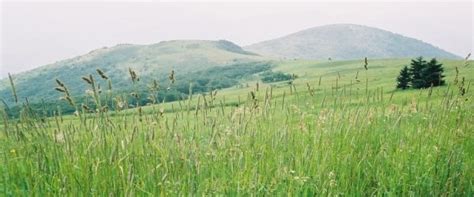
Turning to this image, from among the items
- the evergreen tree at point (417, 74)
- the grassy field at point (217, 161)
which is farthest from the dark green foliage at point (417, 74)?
the grassy field at point (217, 161)

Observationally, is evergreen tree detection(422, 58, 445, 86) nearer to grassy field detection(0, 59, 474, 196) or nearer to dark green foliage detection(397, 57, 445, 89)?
dark green foliage detection(397, 57, 445, 89)

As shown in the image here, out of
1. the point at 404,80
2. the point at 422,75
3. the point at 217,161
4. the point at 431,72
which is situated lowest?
the point at 404,80

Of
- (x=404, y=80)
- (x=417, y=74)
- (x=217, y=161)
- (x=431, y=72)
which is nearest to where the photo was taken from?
(x=217, y=161)

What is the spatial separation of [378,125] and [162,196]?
13.5ft

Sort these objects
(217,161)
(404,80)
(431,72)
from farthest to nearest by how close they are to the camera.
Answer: (404,80)
(431,72)
(217,161)

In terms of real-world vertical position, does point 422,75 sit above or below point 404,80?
above

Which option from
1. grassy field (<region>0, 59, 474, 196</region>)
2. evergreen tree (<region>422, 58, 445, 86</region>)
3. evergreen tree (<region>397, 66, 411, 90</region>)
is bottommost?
evergreen tree (<region>397, 66, 411, 90</region>)

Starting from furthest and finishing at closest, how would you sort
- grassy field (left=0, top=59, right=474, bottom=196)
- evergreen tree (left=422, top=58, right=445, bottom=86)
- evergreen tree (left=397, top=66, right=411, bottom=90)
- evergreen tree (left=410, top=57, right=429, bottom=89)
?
evergreen tree (left=397, top=66, right=411, bottom=90)
evergreen tree (left=410, top=57, right=429, bottom=89)
evergreen tree (left=422, top=58, right=445, bottom=86)
grassy field (left=0, top=59, right=474, bottom=196)

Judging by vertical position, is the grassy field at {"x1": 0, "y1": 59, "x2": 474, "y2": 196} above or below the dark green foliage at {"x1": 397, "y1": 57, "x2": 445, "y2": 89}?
above

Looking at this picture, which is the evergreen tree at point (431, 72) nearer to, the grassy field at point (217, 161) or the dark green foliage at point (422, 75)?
the dark green foliage at point (422, 75)

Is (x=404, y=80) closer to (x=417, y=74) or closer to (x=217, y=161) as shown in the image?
(x=417, y=74)

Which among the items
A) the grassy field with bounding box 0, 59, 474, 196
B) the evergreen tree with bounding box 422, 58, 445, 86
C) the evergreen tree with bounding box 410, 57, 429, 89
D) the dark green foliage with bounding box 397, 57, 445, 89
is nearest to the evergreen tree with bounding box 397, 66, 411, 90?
the dark green foliage with bounding box 397, 57, 445, 89

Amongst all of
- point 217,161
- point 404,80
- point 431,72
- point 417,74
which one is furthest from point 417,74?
point 217,161

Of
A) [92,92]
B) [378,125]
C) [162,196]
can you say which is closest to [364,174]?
[378,125]
